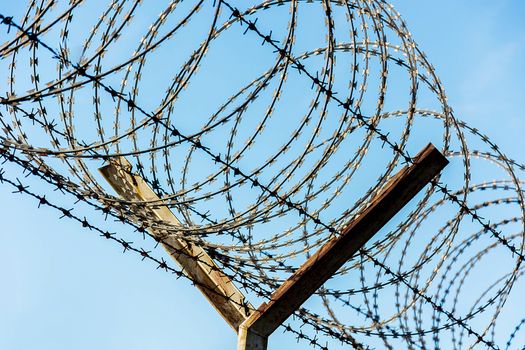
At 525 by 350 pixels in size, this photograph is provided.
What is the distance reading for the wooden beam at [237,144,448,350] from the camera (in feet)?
23.7

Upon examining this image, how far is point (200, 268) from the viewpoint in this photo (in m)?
7.59

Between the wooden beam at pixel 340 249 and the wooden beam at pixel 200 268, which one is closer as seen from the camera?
the wooden beam at pixel 340 249

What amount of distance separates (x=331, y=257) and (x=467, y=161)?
63.2 inches

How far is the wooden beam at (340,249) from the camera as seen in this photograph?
23.7ft

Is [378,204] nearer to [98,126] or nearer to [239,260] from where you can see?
[239,260]

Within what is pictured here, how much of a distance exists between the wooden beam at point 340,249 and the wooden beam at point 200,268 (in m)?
0.17

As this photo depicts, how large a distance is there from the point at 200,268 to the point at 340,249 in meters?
1.20

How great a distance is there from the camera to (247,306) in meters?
7.62

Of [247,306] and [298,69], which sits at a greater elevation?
[298,69]

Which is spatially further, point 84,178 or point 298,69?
point 84,178

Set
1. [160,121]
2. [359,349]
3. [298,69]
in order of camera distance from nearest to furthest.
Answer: [160,121]
[298,69]
[359,349]

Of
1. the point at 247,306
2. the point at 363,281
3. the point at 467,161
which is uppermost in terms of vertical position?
the point at 467,161

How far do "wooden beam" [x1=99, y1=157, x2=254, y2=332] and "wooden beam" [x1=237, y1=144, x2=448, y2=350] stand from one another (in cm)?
17

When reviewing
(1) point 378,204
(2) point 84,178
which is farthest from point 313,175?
(2) point 84,178
